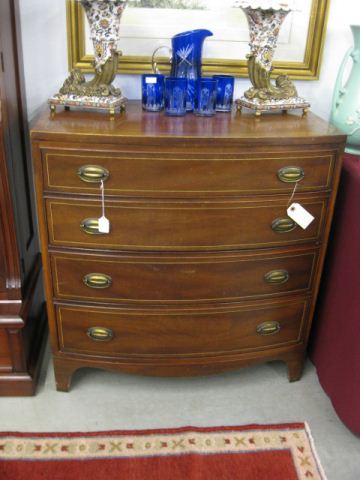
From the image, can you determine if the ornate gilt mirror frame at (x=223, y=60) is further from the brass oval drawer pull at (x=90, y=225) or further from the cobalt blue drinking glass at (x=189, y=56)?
the brass oval drawer pull at (x=90, y=225)

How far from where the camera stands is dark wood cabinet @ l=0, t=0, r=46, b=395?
1.48 m

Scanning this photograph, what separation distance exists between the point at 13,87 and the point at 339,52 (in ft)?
3.96

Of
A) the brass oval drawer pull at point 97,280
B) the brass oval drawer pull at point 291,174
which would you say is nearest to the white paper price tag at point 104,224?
the brass oval drawer pull at point 97,280

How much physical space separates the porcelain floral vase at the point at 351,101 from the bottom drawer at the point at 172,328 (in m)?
0.61

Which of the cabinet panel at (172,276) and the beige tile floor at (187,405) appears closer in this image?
the cabinet panel at (172,276)

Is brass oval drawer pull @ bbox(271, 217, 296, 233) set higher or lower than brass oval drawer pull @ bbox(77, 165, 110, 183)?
lower

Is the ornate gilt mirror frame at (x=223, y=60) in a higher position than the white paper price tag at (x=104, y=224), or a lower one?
higher

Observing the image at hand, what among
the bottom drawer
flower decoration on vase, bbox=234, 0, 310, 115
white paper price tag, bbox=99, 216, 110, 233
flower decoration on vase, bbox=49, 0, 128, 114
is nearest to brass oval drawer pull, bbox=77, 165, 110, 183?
white paper price tag, bbox=99, 216, 110, 233

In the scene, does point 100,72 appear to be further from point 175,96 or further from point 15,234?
point 15,234

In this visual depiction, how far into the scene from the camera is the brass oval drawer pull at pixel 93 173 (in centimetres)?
138

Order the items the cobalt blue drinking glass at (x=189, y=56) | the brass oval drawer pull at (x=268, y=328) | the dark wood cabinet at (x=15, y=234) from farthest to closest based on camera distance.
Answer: the brass oval drawer pull at (x=268, y=328) → the cobalt blue drinking glass at (x=189, y=56) → the dark wood cabinet at (x=15, y=234)

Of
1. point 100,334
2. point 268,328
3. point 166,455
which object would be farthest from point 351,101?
point 166,455

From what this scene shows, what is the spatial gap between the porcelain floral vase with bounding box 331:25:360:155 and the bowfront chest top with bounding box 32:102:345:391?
127mm

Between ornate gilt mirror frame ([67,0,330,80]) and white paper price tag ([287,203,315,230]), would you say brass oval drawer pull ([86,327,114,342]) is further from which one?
ornate gilt mirror frame ([67,0,330,80])
